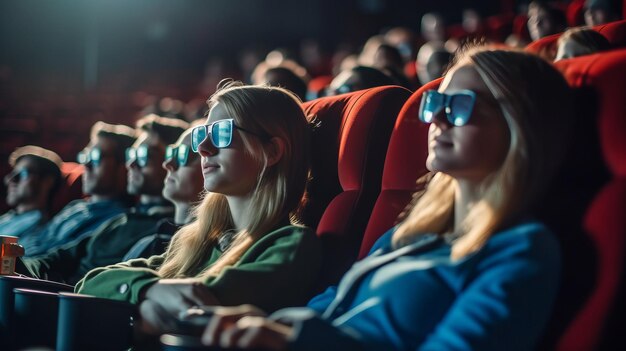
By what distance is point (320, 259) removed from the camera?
151 cm

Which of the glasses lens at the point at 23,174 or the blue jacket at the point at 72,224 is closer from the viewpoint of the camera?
the blue jacket at the point at 72,224

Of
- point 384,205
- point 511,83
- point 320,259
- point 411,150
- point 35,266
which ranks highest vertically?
point 511,83

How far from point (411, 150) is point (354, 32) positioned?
618 cm

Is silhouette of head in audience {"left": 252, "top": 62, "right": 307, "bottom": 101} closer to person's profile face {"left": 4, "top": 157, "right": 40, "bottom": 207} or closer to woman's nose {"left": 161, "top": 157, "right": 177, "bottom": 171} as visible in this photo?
woman's nose {"left": 161, "top": 157, "right": 177, "bottom": 171}

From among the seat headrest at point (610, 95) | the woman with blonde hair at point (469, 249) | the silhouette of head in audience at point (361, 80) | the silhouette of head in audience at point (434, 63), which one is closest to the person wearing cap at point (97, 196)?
the silhouette of head in audience at point (361, 80)

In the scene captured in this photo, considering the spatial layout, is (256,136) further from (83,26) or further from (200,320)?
(83,26)

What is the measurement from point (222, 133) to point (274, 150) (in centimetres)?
12

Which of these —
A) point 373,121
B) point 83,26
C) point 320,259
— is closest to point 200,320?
point 320,259

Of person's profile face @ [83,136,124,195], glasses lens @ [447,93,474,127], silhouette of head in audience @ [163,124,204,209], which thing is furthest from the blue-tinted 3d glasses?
person's profile face @ [83,136,124,195]

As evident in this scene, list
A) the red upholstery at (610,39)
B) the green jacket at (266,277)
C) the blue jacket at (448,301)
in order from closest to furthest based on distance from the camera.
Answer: the blue jacket at (448,301)
the green jacket at (266,277)
the red upholstery at (610,39)

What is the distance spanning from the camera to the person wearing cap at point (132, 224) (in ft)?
8.09

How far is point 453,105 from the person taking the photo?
1.22 m

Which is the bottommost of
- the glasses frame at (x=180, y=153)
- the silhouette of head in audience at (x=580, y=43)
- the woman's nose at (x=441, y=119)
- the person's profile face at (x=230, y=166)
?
the glasses frame at (x=180, y=153)

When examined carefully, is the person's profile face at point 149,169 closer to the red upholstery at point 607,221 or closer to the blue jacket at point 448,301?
the blue jacket at point 448,301
